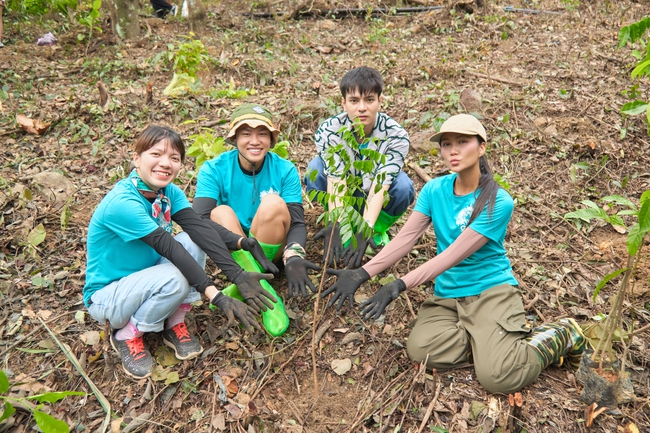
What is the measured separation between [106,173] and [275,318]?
266 centimetres

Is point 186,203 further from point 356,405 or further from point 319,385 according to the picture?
point 356,405

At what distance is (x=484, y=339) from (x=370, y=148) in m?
1.52

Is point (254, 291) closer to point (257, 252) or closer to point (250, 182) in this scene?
point (257, 252)

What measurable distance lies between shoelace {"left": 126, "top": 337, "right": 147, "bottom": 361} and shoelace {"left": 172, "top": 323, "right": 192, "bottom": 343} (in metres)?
0.21

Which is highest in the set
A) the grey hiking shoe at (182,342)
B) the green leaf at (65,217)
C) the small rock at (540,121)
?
the small rock at (540,121)

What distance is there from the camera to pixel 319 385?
276 centimetres

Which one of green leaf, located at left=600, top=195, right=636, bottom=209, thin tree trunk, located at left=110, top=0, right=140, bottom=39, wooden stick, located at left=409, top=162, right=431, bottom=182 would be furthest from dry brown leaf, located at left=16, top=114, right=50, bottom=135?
green leaf, located at left=600, top=195, right=636, bottom=209

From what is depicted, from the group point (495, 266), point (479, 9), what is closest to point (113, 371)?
point (495, 266)

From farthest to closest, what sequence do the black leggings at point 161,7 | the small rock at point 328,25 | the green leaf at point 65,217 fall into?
the black leggings at point 161,7 → the small rock at point 328,25 → the green leaf at point 65,217

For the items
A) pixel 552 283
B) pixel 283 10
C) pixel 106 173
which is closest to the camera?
pixel 552 283

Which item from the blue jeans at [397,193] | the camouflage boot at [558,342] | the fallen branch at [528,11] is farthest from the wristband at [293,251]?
the fallen branch at [528,11]

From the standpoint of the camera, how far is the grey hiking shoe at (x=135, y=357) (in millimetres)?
2699

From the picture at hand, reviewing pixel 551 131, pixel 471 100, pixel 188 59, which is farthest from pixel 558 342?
pixel 188 59

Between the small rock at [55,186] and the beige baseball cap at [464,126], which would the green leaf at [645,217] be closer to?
the beige baseball cap at [464,126]
